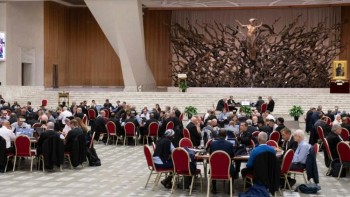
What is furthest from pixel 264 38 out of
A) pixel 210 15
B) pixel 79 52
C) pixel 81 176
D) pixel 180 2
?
pixel 81 176

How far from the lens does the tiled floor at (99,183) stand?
9070mm

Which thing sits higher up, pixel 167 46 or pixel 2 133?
pixel 167 46

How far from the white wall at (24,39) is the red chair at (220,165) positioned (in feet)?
84.2

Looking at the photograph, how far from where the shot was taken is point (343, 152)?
33.4 ft

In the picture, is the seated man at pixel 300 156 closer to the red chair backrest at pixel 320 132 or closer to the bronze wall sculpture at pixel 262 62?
the red chair backrest at pixel 320 132

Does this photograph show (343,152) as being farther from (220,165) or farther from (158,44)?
(158,44)

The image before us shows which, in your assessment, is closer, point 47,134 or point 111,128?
point 47,134

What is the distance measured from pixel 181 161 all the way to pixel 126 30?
2222 centimetres

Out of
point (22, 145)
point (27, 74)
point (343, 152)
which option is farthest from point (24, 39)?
point (343, 152)

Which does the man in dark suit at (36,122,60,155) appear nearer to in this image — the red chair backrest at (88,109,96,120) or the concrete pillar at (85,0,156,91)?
the red chair backrest at (88,109,96,120)

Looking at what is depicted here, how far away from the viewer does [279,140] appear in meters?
11.8

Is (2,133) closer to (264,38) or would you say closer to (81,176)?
(81,176)

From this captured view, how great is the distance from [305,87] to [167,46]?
11314mm

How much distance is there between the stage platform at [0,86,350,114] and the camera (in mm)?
26656
